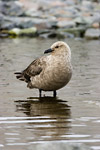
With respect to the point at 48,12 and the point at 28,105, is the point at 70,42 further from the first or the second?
the point at 28,105

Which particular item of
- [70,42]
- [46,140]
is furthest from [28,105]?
[70,42]

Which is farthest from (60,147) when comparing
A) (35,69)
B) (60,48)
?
(35,69)

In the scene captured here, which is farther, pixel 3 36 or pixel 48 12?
pixel 48 12

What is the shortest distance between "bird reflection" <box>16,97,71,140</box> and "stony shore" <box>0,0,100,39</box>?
17.6 metres

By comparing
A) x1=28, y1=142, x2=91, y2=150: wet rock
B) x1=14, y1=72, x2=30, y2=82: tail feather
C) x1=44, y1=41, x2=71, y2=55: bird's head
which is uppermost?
x1=44, y1=41, x2=71, y2=55: bird's head

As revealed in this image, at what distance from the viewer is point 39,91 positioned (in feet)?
40.4

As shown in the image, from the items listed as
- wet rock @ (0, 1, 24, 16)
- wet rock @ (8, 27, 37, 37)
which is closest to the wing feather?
wet rock @ (8, 27, 37, 37)

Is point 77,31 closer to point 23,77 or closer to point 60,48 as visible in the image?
point 23,77

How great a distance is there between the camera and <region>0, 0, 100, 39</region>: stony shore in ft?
98.2

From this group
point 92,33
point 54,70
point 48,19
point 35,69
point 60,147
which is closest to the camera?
point 60,147

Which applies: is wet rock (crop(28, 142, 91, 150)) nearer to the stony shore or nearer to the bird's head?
the bird's head

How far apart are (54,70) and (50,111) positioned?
120 cm

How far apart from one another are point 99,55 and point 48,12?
16914mm

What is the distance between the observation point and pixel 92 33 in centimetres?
2942
